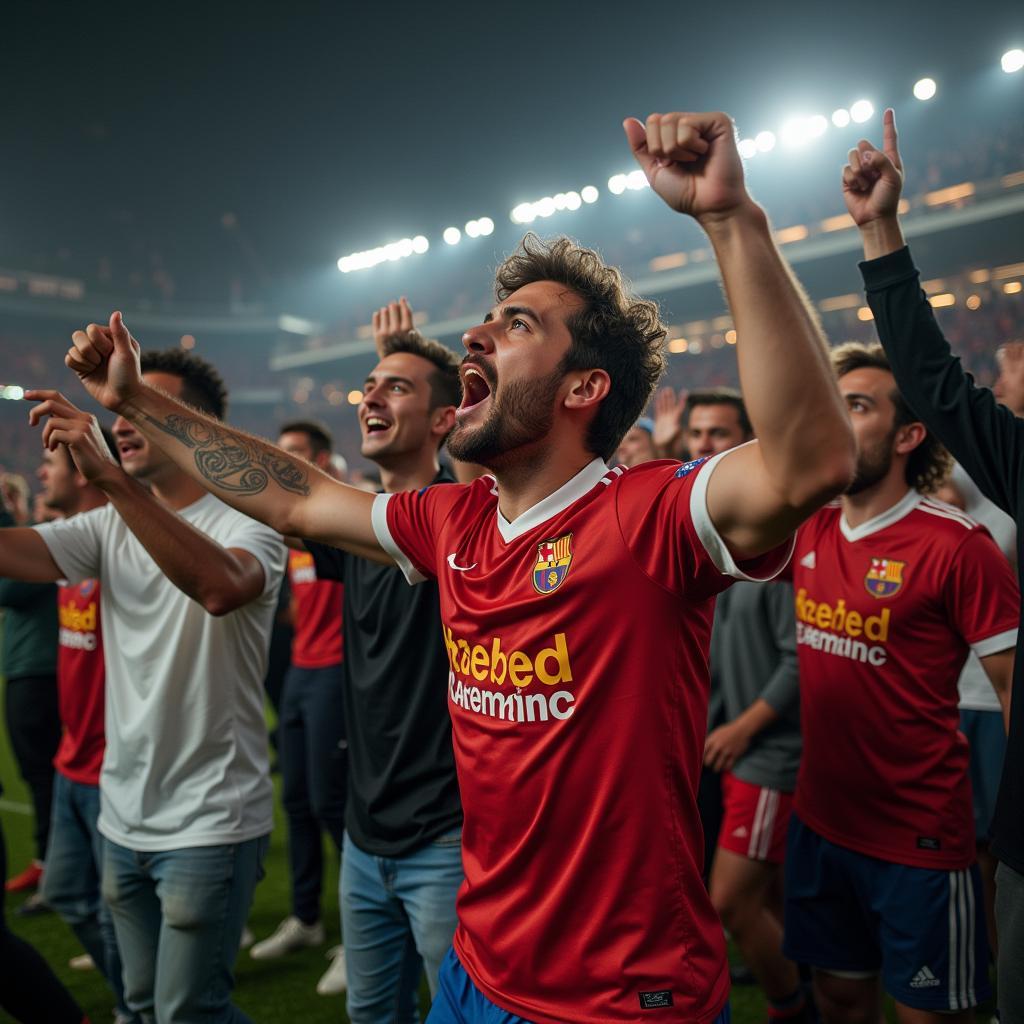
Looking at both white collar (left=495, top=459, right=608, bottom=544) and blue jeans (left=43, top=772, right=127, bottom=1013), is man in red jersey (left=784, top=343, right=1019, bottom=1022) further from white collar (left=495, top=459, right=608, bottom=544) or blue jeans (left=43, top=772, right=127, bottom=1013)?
blue jeans (left=43, top=772, right=127, bottom=1013)

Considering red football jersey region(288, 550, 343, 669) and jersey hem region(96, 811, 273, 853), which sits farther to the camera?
red football jersey region(288, 550, 343, 669)

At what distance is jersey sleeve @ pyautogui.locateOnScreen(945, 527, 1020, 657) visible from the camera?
233 cm

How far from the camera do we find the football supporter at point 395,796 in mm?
2227

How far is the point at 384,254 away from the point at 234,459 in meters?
33.8

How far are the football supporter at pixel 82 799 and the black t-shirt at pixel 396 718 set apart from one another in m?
1.10

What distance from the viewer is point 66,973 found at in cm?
377

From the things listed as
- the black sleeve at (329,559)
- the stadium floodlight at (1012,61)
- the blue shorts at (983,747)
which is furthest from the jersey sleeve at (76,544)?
the stadium floodlight at (1012,61)

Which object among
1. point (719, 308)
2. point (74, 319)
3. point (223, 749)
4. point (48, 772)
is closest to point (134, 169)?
point (74, 319)

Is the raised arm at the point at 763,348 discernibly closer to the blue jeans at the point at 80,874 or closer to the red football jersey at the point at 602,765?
the red football jersey at the point at 602,765

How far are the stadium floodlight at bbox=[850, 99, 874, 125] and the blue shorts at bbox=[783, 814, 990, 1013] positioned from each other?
2081 cm

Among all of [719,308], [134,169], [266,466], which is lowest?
[266,466]

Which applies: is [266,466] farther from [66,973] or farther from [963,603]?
[66,973]

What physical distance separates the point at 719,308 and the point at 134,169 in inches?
784

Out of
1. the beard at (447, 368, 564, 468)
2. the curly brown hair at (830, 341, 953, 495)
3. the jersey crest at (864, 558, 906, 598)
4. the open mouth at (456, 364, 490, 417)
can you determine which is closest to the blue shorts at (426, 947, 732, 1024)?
the beard at (447, 368, 564, 468)
